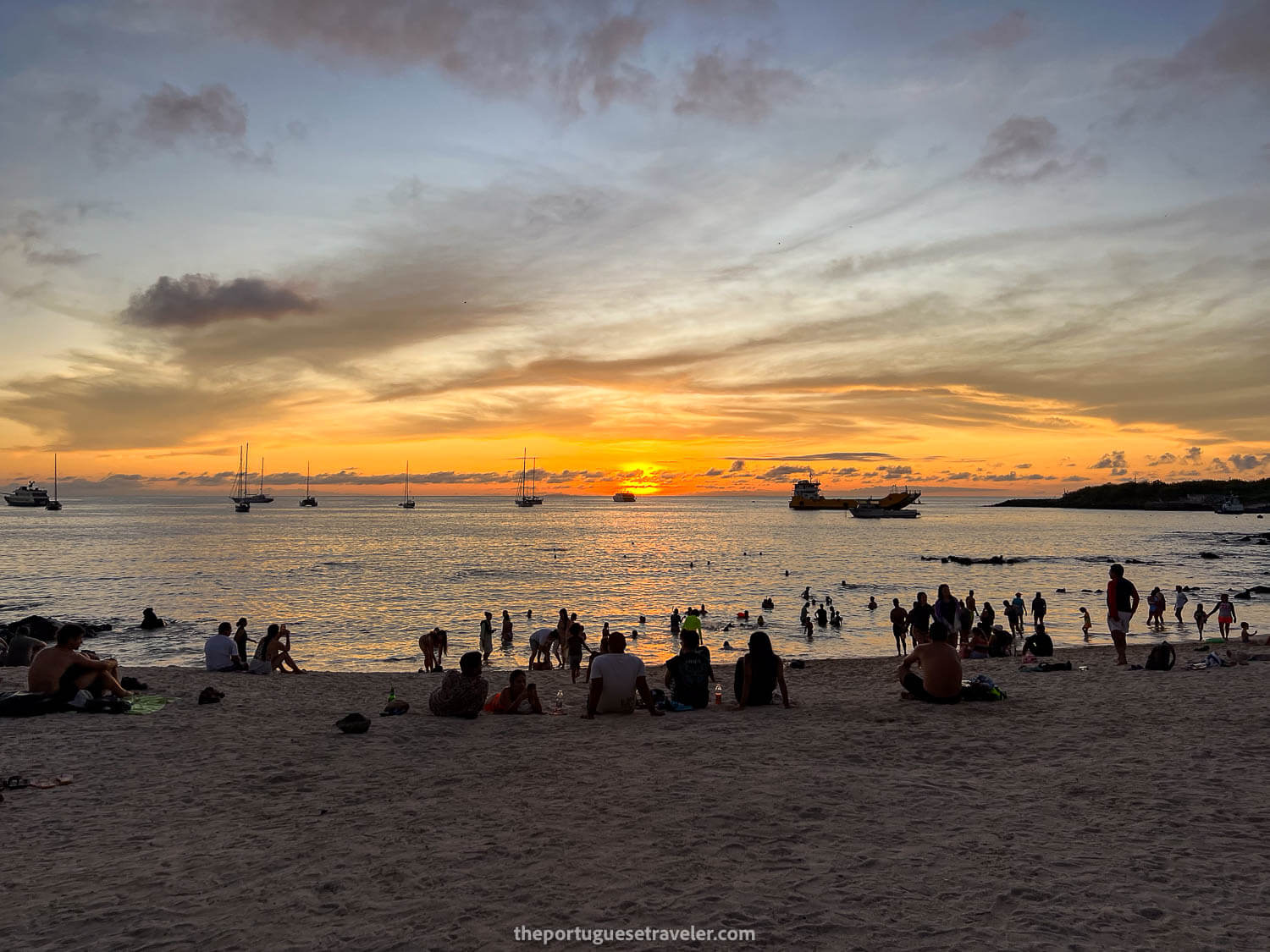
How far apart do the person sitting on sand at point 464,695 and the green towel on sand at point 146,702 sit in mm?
4251

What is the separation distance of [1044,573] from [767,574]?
67.4 feet

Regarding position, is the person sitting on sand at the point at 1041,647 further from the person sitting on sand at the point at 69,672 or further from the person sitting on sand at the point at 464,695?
the person sitting on sand at the point at 69,672

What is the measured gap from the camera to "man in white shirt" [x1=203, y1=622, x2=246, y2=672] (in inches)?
651

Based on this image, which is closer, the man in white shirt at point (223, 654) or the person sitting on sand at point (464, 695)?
the person sitting on sand at point (464, 695)

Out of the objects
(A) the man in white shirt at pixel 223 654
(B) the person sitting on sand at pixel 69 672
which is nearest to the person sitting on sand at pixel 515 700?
(B) the person sitting on sand at pixel 69 672

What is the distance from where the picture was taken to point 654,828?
21.4 ft

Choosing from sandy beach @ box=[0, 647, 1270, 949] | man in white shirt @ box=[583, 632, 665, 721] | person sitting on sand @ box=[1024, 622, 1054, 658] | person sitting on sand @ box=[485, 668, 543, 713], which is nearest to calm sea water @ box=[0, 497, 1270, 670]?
person sitting on sand @ box=[1024, 622, 1054, 658]

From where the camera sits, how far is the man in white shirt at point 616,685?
11.1m

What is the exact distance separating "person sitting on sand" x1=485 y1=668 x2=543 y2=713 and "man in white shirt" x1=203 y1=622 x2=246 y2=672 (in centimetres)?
832

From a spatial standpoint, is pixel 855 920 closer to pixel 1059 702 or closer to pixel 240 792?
pixel 240 792

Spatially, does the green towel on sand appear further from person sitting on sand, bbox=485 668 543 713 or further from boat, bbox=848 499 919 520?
boat, bbox=848 499 919 520

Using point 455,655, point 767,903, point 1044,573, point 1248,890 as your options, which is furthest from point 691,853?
point 1044,573

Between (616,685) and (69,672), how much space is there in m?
8.12

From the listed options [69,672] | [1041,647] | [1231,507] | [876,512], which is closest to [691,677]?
[69,672]
